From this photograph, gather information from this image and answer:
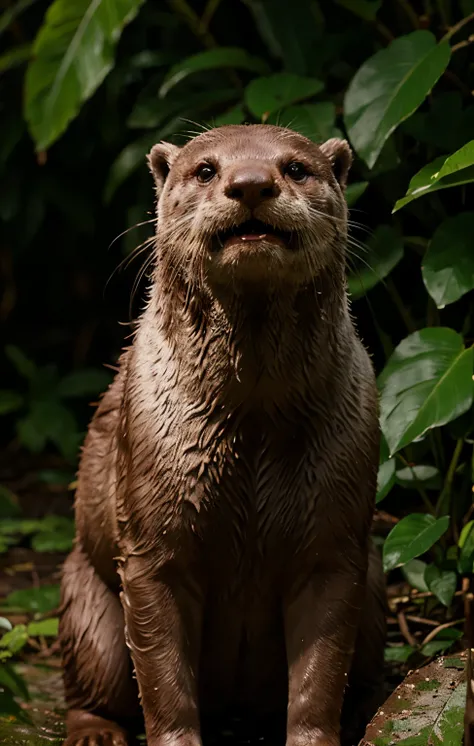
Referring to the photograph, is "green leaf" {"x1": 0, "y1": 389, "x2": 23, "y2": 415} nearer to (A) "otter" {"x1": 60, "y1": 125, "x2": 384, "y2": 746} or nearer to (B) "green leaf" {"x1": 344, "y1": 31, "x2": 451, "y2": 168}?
(B) "green leaf" {"x1": 344, "y1": 31, "x2": 451, "y2": 168}

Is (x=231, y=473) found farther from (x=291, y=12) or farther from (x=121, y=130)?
(x=121, y=130)

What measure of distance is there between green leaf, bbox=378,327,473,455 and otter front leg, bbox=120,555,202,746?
2.47 feet

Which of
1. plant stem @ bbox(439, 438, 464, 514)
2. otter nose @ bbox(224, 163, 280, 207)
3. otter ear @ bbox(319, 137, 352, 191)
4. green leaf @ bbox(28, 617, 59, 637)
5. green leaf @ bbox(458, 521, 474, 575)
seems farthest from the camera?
green leaf @ bbox(28, 617, 59, 637)

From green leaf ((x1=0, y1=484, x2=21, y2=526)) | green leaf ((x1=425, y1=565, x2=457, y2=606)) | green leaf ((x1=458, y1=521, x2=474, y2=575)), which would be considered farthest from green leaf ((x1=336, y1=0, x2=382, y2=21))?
green leaf ((x1=0, y1=484, x2=21, y2=526))

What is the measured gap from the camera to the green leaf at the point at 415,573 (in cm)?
378

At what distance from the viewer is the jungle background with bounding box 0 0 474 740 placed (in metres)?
3.53

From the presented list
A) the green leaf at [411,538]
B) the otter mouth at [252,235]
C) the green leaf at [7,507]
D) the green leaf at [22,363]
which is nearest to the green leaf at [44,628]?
the green leaf at [411,538]

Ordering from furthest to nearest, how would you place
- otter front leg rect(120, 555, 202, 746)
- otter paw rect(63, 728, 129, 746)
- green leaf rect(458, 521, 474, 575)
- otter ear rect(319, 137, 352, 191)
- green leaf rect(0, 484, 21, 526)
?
green leaf rect(0, 484, 21, 526) < green leaf rect(458, 521, 474, 575) < otter paw rect(63, 728, 129, 746) < otter ear rect(319, 137, 352, 191) < otter front leg rect(120, 555, 202, 746)

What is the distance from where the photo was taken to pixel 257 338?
2715 mm

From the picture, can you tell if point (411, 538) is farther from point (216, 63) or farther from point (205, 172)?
point (216, 63)

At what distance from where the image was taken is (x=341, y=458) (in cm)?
283

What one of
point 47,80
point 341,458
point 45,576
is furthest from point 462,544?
point 47,80

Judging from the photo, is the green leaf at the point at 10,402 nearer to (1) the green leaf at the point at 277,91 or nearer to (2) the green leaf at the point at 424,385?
(1) the green leaf at the point at 277,91

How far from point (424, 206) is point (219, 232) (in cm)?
168
